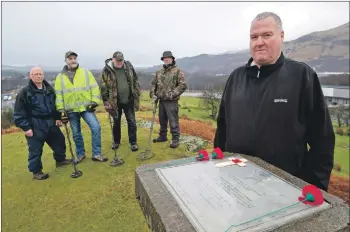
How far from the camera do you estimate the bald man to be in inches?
215

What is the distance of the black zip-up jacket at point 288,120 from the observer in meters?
→ 2.65

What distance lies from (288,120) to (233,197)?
1.14 metres

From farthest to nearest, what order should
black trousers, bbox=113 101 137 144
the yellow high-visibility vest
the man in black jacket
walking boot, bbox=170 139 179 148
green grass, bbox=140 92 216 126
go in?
1. green grass, bbox=140 92 216 126
2. walking boot, bbox=170 139 179 148
3. black trousers, bbox=113 101 137 144
4. the yellow high-visibility vest
5. the man in black jacket

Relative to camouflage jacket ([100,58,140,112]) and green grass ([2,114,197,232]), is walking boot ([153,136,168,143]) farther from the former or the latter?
camouflage jacket ([100,58,140,112])

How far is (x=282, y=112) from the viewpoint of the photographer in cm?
265

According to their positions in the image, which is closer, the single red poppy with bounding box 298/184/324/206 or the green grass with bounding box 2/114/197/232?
the single red poppy with bounding box 298/184/324/206

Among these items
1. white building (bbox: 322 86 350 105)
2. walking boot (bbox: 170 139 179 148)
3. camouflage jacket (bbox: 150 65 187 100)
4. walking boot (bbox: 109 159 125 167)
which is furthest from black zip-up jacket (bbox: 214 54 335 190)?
white building (bbox: 322 86 350 105)

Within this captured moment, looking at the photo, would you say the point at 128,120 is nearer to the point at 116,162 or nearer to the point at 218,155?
the point at 116,162

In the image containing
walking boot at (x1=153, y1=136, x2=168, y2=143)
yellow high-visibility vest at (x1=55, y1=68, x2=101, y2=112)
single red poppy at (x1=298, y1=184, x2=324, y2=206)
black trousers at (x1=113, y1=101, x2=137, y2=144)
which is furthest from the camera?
walking boot at (x1=153, y1=136, x2=168, y2=143)

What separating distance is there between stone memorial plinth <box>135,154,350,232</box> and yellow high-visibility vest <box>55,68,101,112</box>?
4.04 meters

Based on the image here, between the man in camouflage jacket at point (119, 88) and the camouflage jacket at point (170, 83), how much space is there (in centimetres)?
76

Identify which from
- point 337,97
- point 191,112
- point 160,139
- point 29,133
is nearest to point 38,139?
point 29,133

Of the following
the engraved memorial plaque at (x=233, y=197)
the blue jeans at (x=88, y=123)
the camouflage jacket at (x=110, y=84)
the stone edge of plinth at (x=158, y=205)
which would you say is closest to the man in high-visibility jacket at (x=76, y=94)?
the blue jeans at (x=88, y=123)

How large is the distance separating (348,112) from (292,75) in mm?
59338
